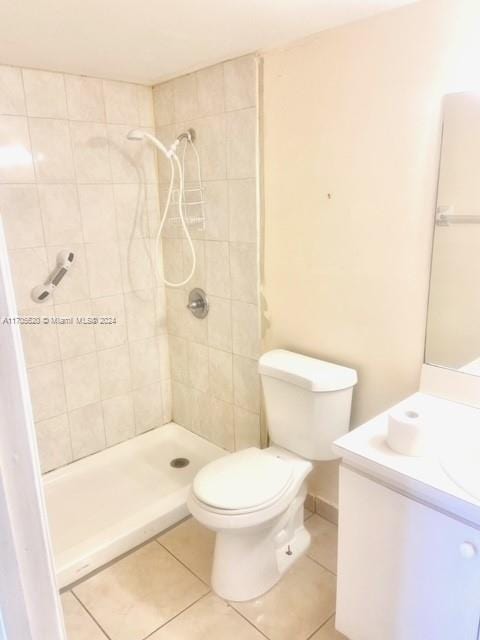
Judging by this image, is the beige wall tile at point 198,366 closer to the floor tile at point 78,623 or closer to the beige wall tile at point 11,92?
the floor tile at point 78,623

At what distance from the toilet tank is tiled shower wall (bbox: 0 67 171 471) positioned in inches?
38.0

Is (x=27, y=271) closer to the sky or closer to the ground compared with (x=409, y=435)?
closer to the sky

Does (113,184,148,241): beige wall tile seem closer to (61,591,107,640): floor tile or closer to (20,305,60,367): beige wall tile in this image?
(20,305,60,367): beige wall tile

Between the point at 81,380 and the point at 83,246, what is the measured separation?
27.1 inches

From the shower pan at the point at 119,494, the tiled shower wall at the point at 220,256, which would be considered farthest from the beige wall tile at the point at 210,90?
the shower pan at the point at 119,494

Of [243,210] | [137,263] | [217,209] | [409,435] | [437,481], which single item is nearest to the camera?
[437,481]

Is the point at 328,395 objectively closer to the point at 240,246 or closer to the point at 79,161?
the point at 240,246

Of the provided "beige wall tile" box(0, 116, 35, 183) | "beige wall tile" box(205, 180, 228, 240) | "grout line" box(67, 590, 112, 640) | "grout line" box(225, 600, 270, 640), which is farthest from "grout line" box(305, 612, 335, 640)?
"beige wall tile" box(0, 116, 35, 183)

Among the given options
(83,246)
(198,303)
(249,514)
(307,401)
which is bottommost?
(249,514)

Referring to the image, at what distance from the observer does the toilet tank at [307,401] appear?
5.66 feet

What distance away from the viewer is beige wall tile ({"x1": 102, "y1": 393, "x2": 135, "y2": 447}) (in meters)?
2.50

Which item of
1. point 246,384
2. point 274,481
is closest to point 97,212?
point 246,384

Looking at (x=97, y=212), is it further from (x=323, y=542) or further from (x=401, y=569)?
(x=401, y=569)

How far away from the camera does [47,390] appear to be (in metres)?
2.25
